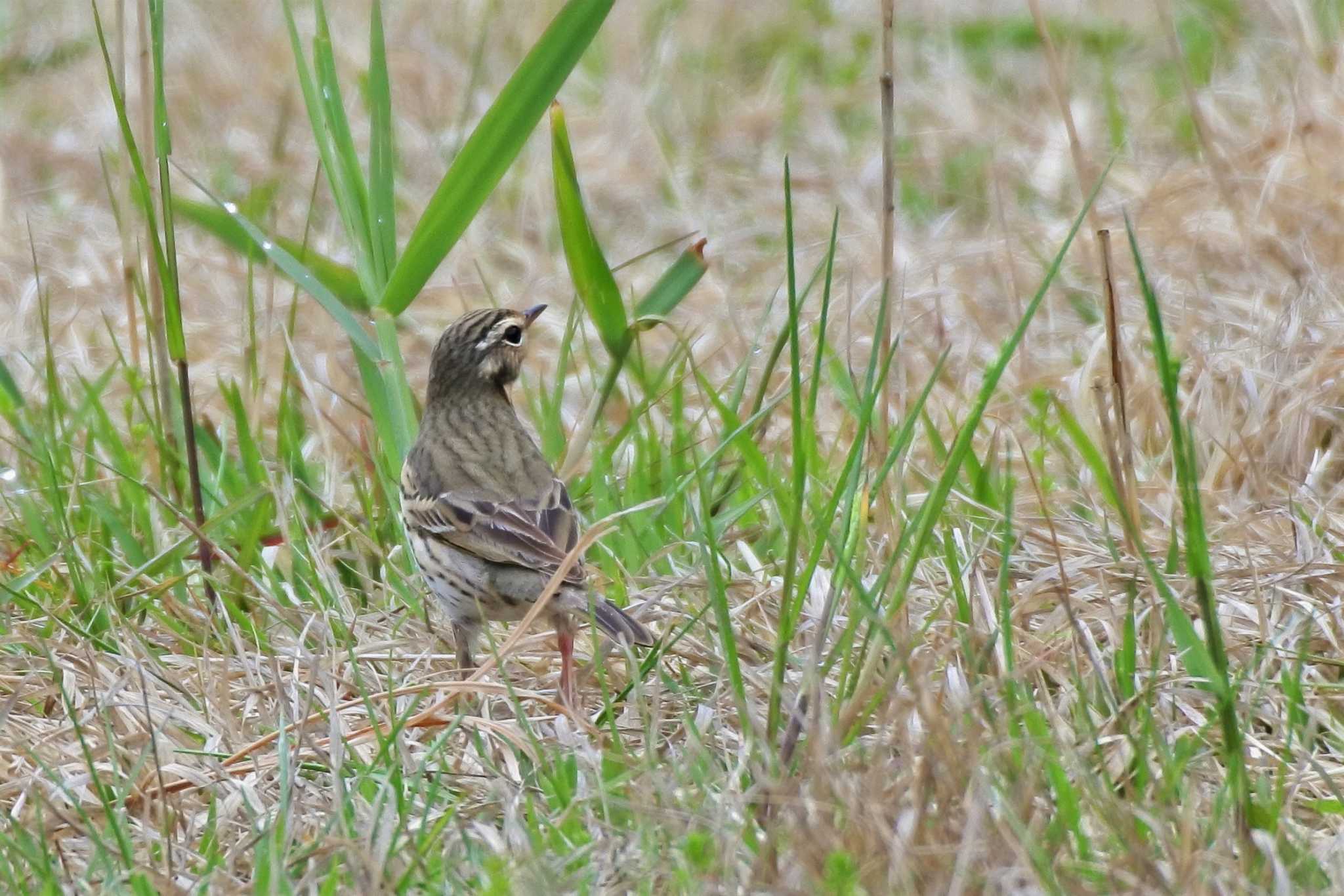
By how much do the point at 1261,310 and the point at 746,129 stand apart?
383 cm

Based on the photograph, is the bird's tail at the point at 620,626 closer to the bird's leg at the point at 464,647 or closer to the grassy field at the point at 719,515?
the grassy field at the point at 719,515

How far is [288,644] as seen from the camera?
4211 mm

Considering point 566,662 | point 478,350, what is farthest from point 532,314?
point 566,662

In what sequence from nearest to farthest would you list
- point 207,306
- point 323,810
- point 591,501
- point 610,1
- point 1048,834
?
point 1048,834 → point 323,810 → point 610,1 → point 591,501 → point 207,306

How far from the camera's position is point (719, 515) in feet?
15.3

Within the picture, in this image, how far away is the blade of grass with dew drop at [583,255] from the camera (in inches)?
171

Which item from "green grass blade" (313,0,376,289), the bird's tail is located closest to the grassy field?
"green grass blade" (313,0,376,289)

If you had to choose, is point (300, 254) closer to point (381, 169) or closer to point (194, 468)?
point (381, 169)

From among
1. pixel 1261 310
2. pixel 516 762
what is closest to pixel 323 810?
pixel 516 762

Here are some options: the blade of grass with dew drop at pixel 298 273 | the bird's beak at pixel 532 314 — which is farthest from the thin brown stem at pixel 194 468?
the bird's beak at pixel 532 314

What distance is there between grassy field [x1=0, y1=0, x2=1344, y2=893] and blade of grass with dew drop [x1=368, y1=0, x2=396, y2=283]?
0.5 inches

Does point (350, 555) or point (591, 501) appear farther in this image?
point (591, 501)

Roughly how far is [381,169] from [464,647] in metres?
1.20

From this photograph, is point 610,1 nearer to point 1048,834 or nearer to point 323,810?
point 323,810
